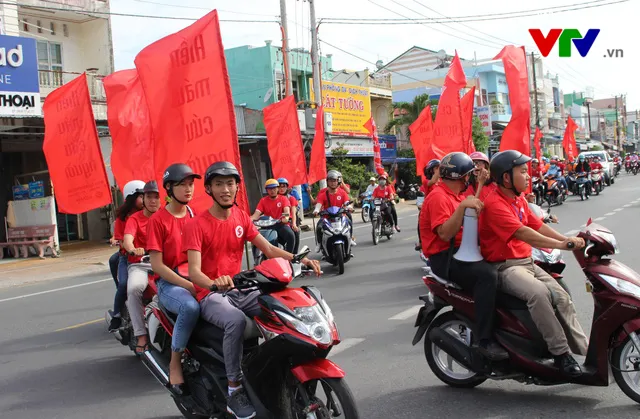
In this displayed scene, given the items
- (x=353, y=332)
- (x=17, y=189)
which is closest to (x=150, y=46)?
(x=353, y=332)

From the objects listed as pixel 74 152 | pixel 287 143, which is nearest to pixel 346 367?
pixel 74 152

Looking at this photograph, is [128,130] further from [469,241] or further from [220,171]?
[469,241]

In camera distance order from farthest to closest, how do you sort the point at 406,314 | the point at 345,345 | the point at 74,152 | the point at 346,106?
the point at 346,106
the point at 74,152
the point at 406,314
the point at 345,345

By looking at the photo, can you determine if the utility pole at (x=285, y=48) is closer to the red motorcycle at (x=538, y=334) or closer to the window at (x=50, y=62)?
the window at (x=50, y=62)

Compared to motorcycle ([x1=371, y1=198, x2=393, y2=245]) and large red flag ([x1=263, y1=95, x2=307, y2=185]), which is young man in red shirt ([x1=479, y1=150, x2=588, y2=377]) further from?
motorcycle ([x1=371, y1=198, x2=393, y2=245])

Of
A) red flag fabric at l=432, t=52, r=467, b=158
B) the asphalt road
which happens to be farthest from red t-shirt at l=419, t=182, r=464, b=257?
red flag fabric at l=432, t=52, r=467, b=158

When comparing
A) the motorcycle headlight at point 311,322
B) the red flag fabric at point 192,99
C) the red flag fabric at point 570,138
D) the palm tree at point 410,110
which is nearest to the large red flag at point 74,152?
the red flag fabric at point 192,99

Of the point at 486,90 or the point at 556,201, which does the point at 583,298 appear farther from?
the point at 486,90

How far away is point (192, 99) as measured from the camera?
7062mm

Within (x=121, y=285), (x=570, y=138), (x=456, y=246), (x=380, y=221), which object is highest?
(x=570, y=138)

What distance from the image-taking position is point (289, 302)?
12.5ft

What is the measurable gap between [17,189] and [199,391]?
17.8m

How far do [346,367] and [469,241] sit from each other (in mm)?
1701

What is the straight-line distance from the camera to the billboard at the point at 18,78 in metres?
17.4
